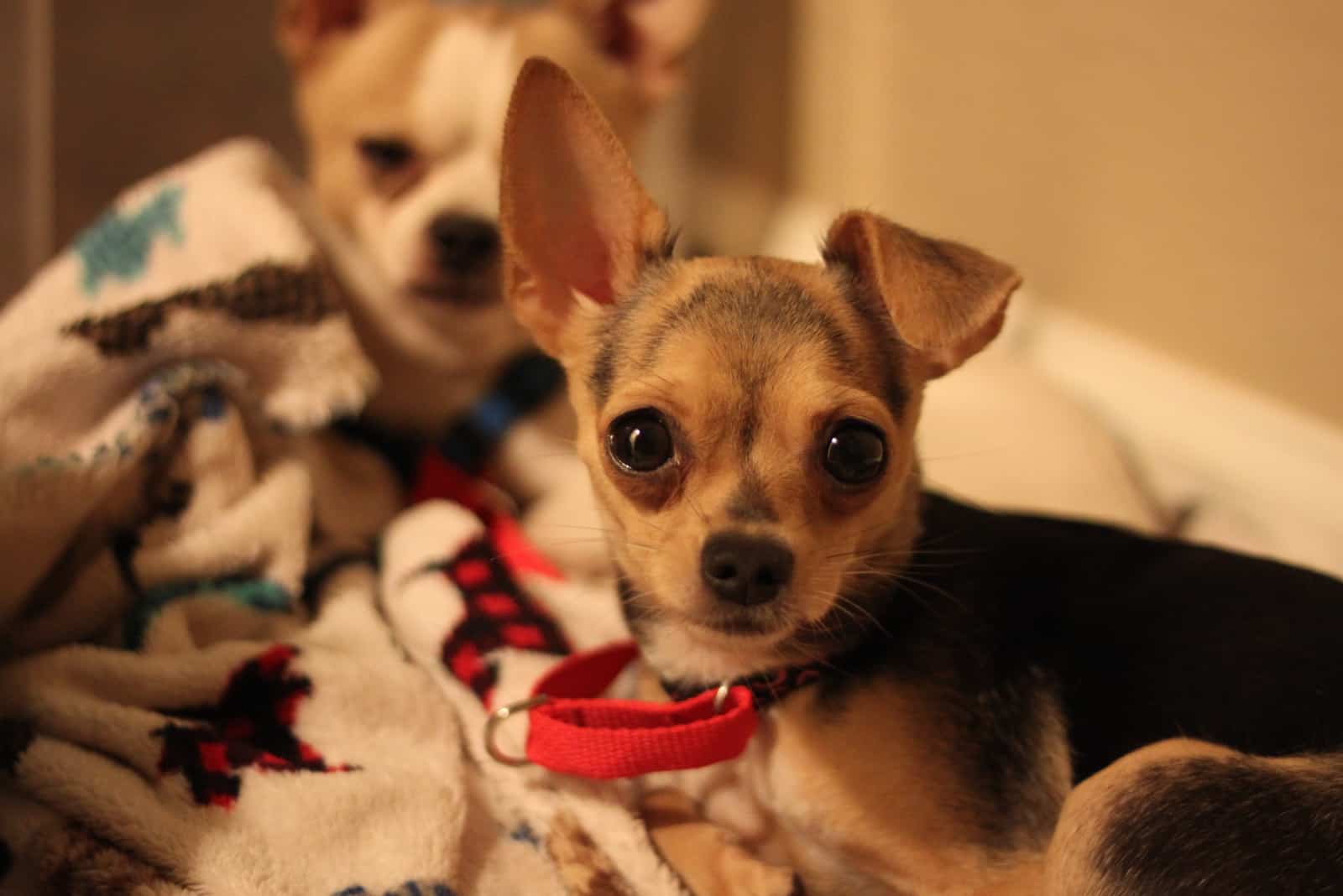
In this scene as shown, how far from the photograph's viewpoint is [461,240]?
1850mm

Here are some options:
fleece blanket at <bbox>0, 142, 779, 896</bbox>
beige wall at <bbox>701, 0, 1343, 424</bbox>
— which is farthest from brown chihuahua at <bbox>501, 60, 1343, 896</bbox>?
beige wall at <bbox>701, 0, 1343, 424</bbox>

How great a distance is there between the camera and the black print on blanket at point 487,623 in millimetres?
1512

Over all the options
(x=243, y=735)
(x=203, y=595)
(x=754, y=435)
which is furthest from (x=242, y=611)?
(x=754, y=435)

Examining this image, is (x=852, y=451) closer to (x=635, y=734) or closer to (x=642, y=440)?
(x=642, y=440)

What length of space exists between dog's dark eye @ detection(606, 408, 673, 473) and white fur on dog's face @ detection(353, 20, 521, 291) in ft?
2.69

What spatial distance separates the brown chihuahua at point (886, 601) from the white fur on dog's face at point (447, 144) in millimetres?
548

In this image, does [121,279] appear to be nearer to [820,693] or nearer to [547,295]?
[547,295]

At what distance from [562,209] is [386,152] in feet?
2.33

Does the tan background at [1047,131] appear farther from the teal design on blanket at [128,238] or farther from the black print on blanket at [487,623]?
the black print on blanket at [487,623]

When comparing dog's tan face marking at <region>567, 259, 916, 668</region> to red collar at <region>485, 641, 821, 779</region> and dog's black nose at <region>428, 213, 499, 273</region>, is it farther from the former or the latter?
dog's black nose at <region>428, 213, 499, 273</region>

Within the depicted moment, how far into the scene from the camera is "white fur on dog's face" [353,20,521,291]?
6.18ft

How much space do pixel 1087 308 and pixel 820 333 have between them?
1.45m

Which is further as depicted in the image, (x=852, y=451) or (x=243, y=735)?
(x=243, y=735)

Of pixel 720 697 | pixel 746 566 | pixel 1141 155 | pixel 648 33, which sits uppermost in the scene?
pixel 648 33
